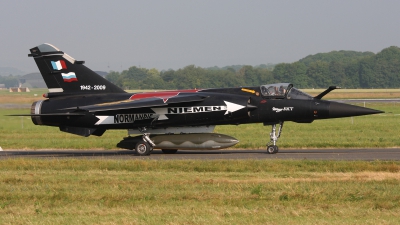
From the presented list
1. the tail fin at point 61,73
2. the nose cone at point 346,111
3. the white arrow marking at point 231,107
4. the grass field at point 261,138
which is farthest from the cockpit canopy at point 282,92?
the tail fin at point 61,73

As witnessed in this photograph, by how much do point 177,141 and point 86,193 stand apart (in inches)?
355

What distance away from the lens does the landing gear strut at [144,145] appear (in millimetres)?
21281

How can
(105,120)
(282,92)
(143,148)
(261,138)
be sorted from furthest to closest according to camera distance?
(261,138)
(105,120)
(143,148)
(282,92)

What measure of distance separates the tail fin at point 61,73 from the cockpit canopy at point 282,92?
6378mm

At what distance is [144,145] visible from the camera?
2130cm

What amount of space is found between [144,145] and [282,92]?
5280 millimetres

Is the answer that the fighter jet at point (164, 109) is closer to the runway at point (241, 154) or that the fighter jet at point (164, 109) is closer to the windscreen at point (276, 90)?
the windscreen at point (276, 90)

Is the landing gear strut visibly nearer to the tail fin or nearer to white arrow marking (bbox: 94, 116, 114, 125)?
white arrow marking (bbox: 94, 116, 114, 125)

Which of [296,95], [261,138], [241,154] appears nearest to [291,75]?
[261,138]

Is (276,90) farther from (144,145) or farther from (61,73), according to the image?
(61,73)

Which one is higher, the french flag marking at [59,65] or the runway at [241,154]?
the french flag marking at [59,65]

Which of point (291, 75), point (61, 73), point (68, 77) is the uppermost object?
point (291, 75)

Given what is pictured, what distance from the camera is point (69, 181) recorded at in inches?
552

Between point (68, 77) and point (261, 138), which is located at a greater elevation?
point (68, 77)
